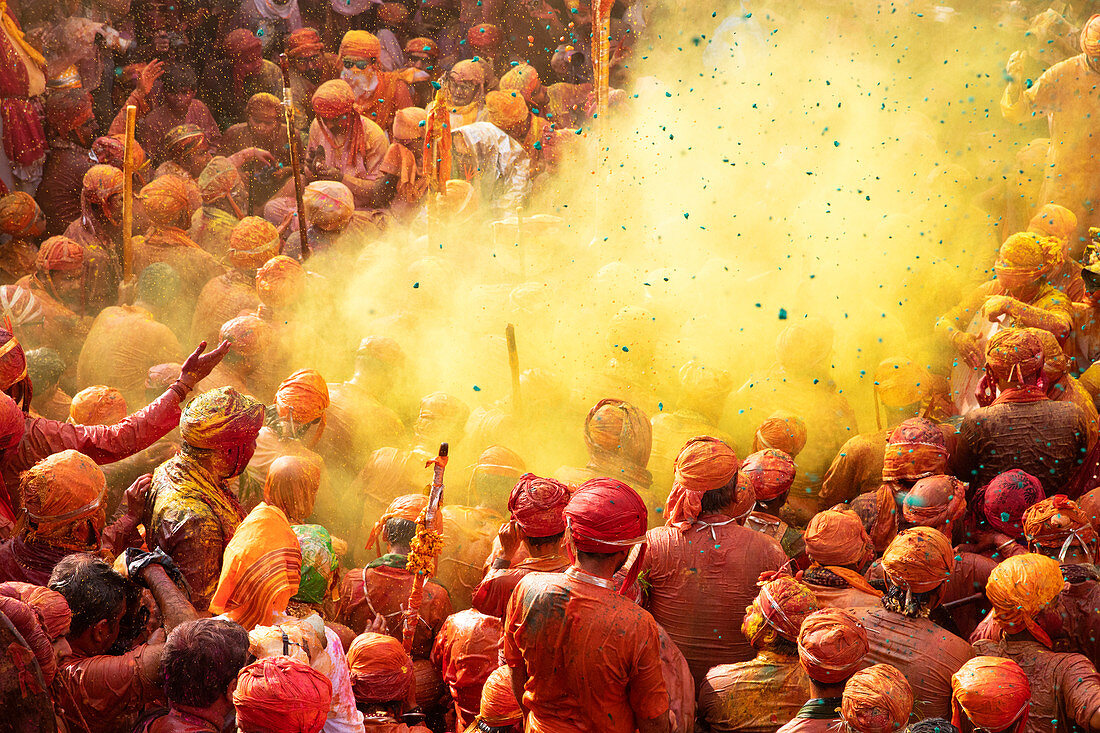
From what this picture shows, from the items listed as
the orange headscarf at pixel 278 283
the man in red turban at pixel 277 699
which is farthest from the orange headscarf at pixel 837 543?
the orange headscarf at pixel 278 283

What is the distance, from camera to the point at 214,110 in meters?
10.5

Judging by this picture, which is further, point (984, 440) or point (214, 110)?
point (214, 110)

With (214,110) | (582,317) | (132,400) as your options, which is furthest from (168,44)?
(582,317)

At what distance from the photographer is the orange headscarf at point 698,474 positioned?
150 inches

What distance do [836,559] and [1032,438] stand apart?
176 cm

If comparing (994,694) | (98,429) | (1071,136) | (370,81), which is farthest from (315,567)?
(370,81)

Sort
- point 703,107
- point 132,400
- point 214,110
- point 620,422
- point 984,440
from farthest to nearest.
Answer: point 214,110, point 703,107, point 132,400, point 984,440, point 620,422

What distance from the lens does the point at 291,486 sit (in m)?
4.52

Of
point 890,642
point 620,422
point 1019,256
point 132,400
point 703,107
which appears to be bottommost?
point 132,400

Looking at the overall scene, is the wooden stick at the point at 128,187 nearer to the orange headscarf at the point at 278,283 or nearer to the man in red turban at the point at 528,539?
the orange headscarf at the point at 278,283

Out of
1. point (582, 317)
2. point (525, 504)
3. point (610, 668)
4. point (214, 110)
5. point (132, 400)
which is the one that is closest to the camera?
point (610, 668)

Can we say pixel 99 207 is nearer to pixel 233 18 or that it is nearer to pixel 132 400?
pixel 132 400

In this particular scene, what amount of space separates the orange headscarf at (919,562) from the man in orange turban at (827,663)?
0.58m

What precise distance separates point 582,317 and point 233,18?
6.04 meters
